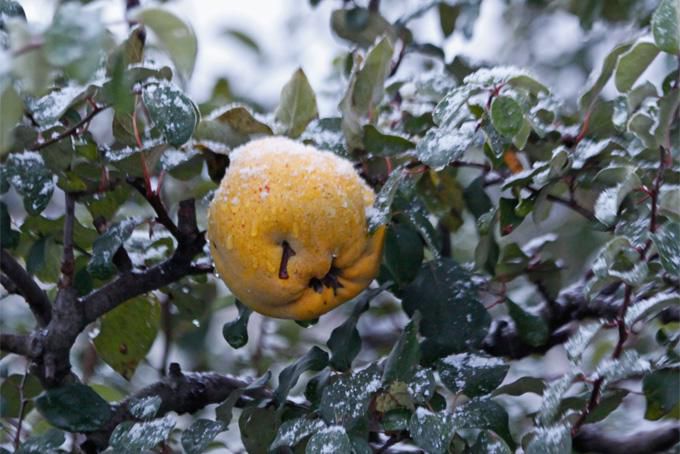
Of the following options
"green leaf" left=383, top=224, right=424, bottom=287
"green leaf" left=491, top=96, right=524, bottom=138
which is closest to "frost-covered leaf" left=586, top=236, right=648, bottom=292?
"green leaf" left=491, top=96, right=524, bottom=138

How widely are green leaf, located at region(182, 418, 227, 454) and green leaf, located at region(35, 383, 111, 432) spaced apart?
0.09 metres

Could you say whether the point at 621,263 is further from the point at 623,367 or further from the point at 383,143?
the point at 383,143

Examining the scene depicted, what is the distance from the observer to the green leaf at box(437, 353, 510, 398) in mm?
877

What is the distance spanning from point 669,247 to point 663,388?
0.17 m

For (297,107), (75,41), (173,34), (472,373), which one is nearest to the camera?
(75,41)

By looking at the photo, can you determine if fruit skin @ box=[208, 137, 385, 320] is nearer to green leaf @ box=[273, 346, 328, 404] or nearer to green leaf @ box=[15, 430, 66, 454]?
green leaf @ box=[273, 346, 328, 404]

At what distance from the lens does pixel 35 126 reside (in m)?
0.85

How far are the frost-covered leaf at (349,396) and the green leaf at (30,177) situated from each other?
0.97 feet

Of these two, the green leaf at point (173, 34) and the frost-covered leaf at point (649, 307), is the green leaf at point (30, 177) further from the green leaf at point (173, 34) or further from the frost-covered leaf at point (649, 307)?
the frost-covered leaf at point (649, 307)

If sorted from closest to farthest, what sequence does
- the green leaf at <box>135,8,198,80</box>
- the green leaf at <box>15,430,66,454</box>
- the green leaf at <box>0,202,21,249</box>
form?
the green leaf at <box>135,8,198,80</box>, the green leaf at <box>15,430,66,454</box>, the green leaf at <box>0,202,21,249</box>

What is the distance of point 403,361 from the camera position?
84 cm

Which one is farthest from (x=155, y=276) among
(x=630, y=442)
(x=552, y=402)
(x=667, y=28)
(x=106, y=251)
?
(x=630, y=442)

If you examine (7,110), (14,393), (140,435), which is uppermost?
(7,110)

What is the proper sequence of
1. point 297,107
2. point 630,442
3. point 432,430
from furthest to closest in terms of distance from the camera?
point 630,442 < point 297,107 < point 432,430
